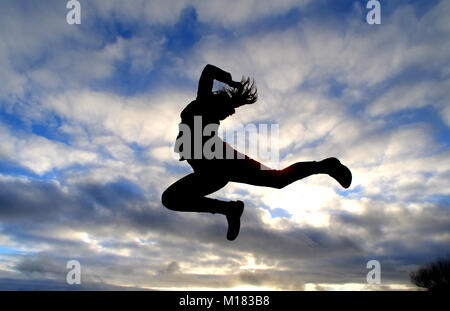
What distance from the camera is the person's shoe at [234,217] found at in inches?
196

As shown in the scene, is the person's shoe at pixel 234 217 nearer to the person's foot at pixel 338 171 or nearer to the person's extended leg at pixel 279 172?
the person's extended leg at pixel 279 172

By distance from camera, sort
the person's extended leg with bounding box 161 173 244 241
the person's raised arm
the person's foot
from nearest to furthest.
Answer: the person's raised arm < the person's extended leg with bounding box 161 173 244 241 < the person's foot

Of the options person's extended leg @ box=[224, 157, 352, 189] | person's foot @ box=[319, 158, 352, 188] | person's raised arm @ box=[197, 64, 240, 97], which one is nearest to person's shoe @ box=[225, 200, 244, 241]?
person's extended leg @ box=[224, 157, 352, 189]

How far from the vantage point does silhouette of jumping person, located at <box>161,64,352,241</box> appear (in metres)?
4.25

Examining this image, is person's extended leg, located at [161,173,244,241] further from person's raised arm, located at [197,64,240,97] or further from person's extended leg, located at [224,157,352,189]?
person's raised arm, located at [197,64,240,97]

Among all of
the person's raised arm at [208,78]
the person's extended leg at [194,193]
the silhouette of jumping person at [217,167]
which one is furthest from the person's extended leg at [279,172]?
the person's raised arm at [208,78]

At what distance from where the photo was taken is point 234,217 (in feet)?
16.4

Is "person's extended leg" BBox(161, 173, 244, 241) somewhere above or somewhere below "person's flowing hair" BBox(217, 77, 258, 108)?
below

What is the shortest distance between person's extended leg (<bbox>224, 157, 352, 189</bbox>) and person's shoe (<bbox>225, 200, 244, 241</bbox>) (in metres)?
0.57
